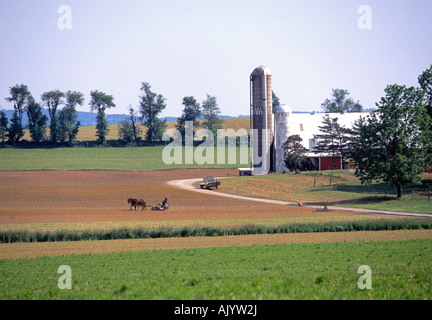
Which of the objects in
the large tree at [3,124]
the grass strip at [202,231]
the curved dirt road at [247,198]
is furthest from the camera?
the large tree at [3,124]

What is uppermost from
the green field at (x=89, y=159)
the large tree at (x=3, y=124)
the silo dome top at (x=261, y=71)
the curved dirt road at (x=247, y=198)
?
the silo dome top at (x=261, y=71)

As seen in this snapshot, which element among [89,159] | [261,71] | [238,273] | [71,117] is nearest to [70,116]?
[71,117]

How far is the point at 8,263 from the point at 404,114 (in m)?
42.4

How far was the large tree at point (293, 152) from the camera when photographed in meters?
67.5

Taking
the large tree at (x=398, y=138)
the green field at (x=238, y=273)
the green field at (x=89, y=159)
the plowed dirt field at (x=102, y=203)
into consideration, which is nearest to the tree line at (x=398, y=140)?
the large tree at (x=398, y=138)

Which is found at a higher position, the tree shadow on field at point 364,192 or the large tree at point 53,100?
the large tree at point 53,100

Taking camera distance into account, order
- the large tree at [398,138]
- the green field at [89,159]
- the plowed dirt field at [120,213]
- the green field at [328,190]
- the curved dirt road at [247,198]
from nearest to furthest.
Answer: the plowed dirt field at [120,213]
the curved dirt road at [247,198]
the green field at [328,190]
the large tree at [398,138]
the green field at [89,159]

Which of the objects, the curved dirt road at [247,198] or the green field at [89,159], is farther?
the green field at [89,159]

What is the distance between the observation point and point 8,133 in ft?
355

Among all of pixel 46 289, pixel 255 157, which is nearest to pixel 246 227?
pixel 46 289

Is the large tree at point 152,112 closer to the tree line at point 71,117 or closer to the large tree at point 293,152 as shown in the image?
the tree line at point 71,117

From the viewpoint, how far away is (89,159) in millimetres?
90812

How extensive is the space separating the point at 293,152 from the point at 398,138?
21.2 metres

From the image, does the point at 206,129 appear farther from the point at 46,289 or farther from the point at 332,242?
the point at 46,289
